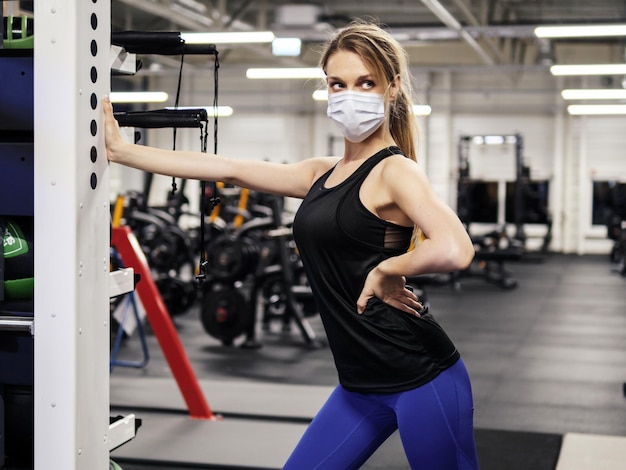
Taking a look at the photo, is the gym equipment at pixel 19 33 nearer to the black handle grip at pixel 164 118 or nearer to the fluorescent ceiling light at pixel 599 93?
the black handle grip at pixel 164 118

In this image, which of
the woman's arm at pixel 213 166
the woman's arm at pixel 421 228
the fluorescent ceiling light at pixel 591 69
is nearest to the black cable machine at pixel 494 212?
the fluorescent ceiling light at pixel 591 69

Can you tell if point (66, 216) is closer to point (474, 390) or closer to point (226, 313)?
point (474, 390)

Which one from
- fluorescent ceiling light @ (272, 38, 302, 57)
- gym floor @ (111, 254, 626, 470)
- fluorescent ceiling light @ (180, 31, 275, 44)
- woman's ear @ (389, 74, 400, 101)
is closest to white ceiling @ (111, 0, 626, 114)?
fluorescent ceiling light @ (180, 31, 275, 44)

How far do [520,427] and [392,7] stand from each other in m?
10.3

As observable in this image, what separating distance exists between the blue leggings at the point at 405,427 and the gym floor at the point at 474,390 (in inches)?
72.1

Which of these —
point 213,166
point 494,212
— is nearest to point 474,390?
point 213,166

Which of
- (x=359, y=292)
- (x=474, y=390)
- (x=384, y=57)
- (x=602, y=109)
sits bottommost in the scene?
(x=474, y=390)

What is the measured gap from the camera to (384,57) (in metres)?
1.80

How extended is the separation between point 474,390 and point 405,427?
390 cm

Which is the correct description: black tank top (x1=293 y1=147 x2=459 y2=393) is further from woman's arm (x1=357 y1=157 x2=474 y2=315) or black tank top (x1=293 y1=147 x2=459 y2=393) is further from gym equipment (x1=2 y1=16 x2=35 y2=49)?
gym equipment (x1=2 y1=16 x2=35 y2=49)

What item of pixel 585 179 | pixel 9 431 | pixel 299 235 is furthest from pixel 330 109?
pixel 585 179

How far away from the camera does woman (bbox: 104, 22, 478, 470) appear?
5.77ft

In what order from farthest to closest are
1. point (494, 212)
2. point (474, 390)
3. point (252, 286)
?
point (494, 212)
point (252, 286)
point (474, 390)

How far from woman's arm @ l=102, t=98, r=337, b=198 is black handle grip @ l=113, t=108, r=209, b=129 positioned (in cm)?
5
